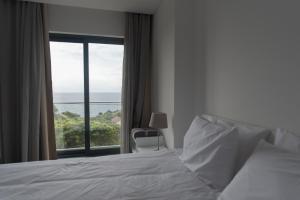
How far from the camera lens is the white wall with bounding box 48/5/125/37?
3.12 meters

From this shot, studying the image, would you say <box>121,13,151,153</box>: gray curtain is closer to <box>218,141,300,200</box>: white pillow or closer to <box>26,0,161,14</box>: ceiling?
<box>26,0,161,14</box>: ceiling

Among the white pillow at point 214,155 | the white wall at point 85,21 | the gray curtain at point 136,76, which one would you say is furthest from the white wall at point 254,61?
the white wall at point 85,21

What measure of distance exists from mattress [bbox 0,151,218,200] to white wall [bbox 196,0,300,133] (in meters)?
0.67

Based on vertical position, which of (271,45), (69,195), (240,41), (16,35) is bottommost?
(69,195)

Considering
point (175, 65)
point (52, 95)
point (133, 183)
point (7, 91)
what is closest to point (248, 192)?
point (133, 183)

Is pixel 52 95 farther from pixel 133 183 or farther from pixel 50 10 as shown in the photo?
pixel 133 183

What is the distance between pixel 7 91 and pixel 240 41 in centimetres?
301

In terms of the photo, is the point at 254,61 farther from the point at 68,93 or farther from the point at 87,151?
the point at 87,151

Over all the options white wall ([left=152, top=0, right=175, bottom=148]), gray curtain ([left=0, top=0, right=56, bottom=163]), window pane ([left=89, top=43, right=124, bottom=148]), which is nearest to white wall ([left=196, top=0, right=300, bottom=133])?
white wall ([left=152, top=0, right=175, bottom=148])

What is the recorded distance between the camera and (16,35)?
290 cm

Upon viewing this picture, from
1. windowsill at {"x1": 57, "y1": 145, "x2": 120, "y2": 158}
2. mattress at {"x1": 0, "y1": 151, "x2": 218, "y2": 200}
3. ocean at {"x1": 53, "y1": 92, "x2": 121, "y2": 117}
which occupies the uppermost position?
ocean at {"x1": 53, "y1": 92, "x2": 121, "y2": 117}

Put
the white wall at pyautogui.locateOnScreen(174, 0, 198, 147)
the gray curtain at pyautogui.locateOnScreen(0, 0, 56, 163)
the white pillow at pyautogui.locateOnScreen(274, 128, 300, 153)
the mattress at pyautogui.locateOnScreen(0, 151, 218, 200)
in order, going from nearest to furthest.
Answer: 1. the white pillow at pyautogui.locateOnScreen(274, 128, 300, 153)
2. the mattress at pyautogui.locateOnScreen(0, 151, 218, 200)
3. the white wall at pyautogui.locateOnScreen(174, 0, 198, 147)
4. the gray curtain at pyautogui.locateOnScreen(0, 0, 56, 163)

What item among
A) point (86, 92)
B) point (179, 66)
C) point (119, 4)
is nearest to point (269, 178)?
point (179, 66)

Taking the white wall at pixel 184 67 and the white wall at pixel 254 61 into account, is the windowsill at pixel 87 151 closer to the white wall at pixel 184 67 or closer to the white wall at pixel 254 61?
the white wall at pixel 184 67
